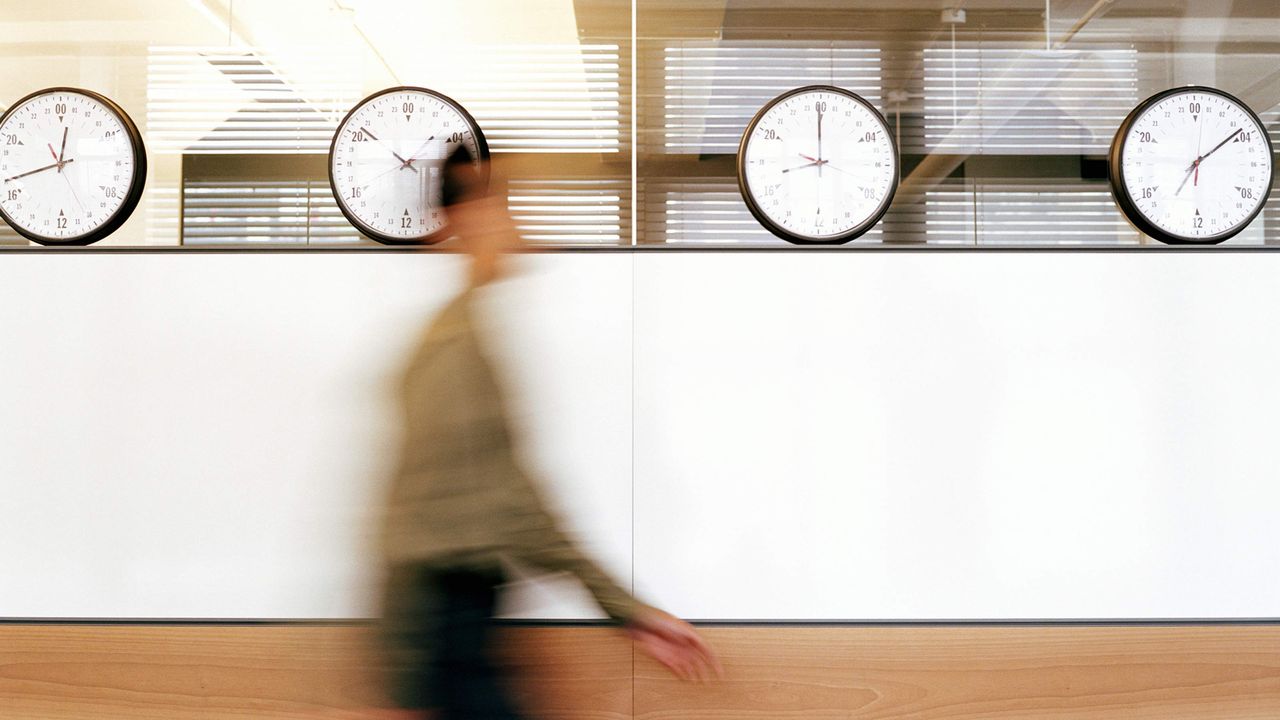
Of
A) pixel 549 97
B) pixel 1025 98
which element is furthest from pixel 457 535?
pixel 1025 98

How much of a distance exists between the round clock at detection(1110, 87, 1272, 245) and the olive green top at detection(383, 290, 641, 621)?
67.9 inches

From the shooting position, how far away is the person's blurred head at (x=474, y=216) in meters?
1.20

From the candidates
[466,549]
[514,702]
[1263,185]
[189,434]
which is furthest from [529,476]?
[1263,185]

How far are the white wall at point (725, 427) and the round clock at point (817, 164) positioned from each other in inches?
5.4

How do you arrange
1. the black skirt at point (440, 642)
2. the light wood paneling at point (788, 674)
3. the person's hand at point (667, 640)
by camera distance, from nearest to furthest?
the black skirt at point (440, 642), the person's hand at point (667, 640), the light wood paneling at point (788, 674)

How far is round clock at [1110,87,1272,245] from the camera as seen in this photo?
204cm

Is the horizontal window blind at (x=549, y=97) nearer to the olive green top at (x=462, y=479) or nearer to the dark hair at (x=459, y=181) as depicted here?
the dark hair at (x=459, y=181)

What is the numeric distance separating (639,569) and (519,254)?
3.17ft

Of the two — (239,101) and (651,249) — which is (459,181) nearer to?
(651,249)

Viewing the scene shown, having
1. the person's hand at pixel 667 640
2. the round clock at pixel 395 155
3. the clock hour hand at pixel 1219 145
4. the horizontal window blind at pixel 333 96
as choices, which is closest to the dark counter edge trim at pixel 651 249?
the round clock at pixel 395 155

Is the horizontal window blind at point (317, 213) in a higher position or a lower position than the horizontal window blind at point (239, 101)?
lower

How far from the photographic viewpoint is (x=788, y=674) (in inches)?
75.2

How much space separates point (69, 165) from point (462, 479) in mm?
1638

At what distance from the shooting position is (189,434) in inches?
77.0
